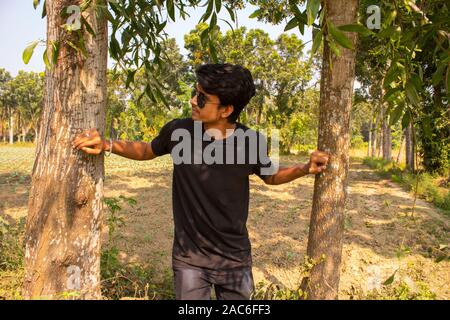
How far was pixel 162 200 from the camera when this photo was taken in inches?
302

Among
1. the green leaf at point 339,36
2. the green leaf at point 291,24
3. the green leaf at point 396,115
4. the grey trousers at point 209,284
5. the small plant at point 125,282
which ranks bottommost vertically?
the small plant at point 125,282

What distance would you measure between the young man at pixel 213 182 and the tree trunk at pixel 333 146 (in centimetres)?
11

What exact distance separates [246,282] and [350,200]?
6.87m

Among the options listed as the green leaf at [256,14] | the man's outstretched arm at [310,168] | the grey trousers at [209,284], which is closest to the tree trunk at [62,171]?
the grey trousers at [209,284]

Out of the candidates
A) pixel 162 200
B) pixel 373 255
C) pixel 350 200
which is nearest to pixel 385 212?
pixel 350 200

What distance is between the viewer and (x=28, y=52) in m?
1.54

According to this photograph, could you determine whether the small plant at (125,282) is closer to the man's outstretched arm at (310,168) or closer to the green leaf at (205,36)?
the man's outstretched arm at (310,168)

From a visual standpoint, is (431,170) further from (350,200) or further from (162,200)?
(162,200)

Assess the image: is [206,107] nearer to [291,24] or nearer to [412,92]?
[291,24]

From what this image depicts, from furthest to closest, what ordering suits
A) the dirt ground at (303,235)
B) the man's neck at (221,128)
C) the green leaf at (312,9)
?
the dirt ground at (303,235), the man's neck at (221,128), the green leaf at (312,9)

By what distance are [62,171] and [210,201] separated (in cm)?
75

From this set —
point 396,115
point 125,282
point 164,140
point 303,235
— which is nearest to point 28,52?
point 164,140

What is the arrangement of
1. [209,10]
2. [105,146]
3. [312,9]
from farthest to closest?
[209,10]
[105,146]
[312,9]

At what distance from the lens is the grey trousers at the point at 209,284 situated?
6.47 ft
